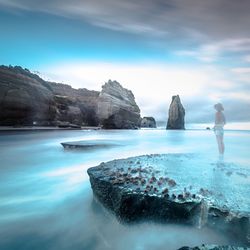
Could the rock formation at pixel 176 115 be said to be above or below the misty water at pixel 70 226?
above

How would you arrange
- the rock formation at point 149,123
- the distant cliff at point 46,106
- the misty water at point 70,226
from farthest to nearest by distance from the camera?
the rock formation at point 149,123, the distant cliff at point 46,106, the misty water at point 70,226

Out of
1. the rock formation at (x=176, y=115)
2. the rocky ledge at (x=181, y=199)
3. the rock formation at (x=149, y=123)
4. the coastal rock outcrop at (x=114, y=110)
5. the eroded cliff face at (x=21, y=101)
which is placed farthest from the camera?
the rock formation at (x=149, y=123)

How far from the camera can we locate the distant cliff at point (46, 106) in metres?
54.7

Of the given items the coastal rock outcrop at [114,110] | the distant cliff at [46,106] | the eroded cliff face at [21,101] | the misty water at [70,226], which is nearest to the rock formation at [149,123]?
the distant cliff at [46,106]

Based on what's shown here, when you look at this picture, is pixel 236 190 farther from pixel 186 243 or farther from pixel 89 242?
pixel 89 242

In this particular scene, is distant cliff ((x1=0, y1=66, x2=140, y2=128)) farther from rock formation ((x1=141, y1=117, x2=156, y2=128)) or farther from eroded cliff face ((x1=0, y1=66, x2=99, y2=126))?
rock formation ((x1=141, y1=117, x2=156, y2=128))

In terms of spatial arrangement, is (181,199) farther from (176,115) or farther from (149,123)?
(149,123)

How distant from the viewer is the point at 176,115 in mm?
124000

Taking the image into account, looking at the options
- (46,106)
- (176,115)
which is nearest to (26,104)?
(46,106)

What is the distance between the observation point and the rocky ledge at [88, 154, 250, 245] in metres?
3.96

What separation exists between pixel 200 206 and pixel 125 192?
1.48 metres

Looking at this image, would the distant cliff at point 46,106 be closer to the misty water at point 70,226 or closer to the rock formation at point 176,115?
the rock formation at point 176,115

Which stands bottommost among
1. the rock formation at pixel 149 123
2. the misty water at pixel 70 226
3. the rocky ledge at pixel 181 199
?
the misty water at pixel 70 226

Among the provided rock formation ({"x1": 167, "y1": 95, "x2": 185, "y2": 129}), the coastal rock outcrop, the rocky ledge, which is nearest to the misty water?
the rocky ledge
